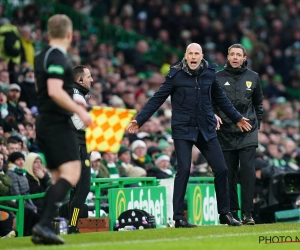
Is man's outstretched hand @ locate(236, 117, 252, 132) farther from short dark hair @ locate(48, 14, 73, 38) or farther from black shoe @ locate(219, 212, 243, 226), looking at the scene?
short dark hair @ locate(48, 14, 73, 38)

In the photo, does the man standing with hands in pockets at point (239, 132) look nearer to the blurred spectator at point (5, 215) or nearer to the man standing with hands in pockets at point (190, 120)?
the man standing with hands in pockets at point (190, 120)

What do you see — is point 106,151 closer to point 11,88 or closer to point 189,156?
point 11,88

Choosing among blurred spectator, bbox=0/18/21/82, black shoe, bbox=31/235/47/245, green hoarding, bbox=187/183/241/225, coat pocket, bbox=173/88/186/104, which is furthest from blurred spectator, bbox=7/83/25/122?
black shoe, bbox=31/235/47/245

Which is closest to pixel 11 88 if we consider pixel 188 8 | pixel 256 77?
pixel 256 77

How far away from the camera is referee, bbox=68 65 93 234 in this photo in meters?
11.5

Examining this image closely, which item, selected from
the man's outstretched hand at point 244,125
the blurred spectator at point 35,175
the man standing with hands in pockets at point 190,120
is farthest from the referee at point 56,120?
the blurred spectator at point 35,175

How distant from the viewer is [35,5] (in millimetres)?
22234

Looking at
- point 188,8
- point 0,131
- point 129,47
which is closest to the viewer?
point 0,131

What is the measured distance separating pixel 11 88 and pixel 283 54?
14837 mm

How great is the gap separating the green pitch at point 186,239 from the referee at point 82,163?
0.74 m

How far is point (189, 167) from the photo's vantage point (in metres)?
12.0

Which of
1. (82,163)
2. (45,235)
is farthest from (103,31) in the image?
(45,235)

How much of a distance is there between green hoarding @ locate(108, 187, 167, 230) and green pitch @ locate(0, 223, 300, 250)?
72.4 inches

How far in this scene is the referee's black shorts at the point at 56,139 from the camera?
30.6ft
